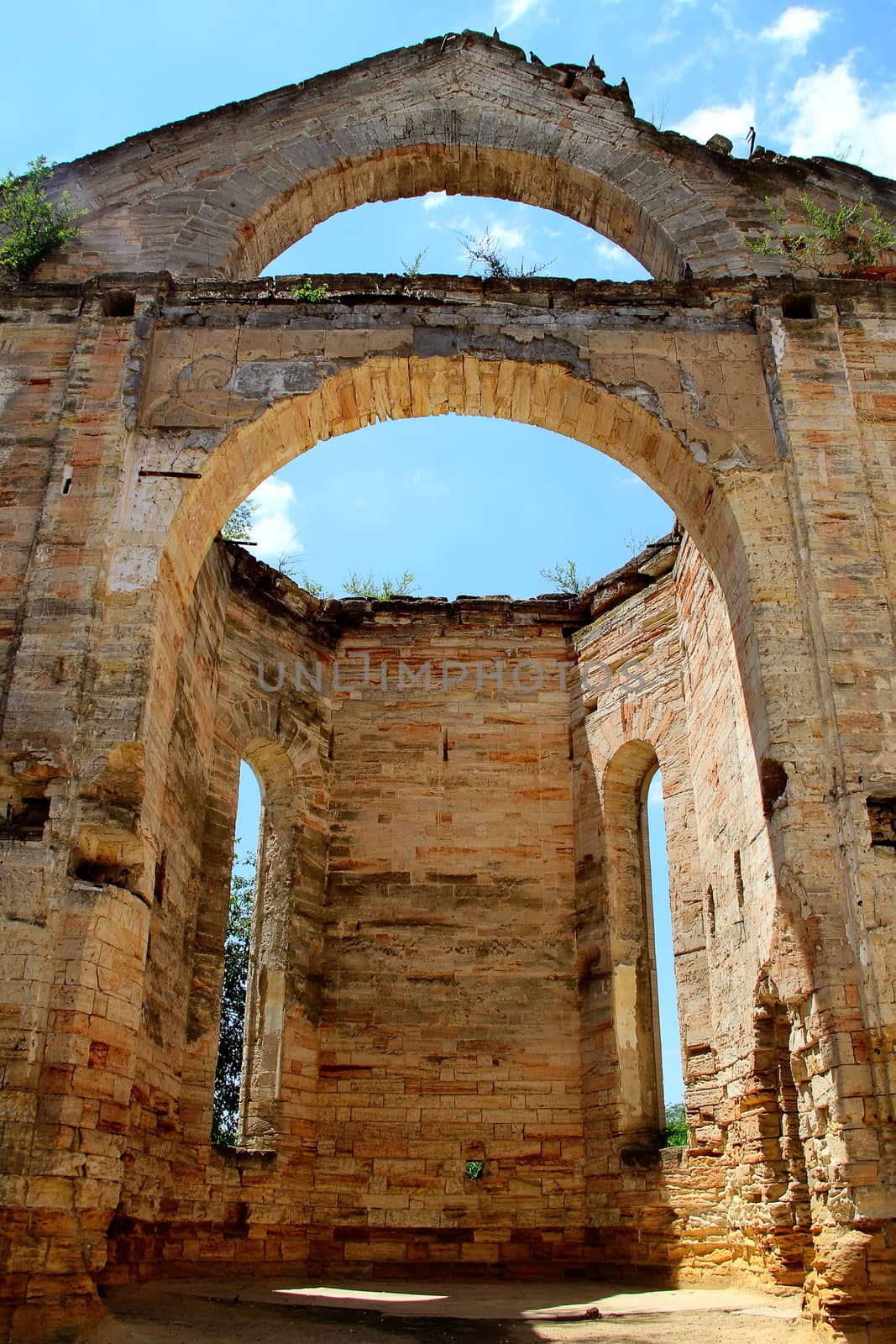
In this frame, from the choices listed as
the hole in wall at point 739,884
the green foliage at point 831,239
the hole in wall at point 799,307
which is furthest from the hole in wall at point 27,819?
the green foliage at point 831,239

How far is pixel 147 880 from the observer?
659cm

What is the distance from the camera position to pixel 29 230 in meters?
8.85

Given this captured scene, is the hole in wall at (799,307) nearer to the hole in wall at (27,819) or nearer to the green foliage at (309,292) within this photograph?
the green foliage at (309,292)

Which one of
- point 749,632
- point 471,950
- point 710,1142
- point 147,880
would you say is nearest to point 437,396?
point 749,632

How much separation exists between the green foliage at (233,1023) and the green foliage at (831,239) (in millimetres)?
11059

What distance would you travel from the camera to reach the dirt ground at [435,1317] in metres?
5.96

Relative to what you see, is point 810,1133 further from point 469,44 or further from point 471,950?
point 469,44

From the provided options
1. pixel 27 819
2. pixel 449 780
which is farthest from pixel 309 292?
pixel 449 780

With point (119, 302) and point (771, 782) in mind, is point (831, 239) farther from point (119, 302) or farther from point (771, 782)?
point (119, 302)

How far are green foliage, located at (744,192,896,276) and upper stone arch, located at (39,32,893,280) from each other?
133mm

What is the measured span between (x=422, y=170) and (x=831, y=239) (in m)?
3.89

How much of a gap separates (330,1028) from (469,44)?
31.1 ft

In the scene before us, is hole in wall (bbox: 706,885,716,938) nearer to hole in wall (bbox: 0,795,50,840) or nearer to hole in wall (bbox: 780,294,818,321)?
hole in wall (bbox: 780,294,818,321)

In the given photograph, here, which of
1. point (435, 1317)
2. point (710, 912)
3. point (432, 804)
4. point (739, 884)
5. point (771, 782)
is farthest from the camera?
point (432, 804)
